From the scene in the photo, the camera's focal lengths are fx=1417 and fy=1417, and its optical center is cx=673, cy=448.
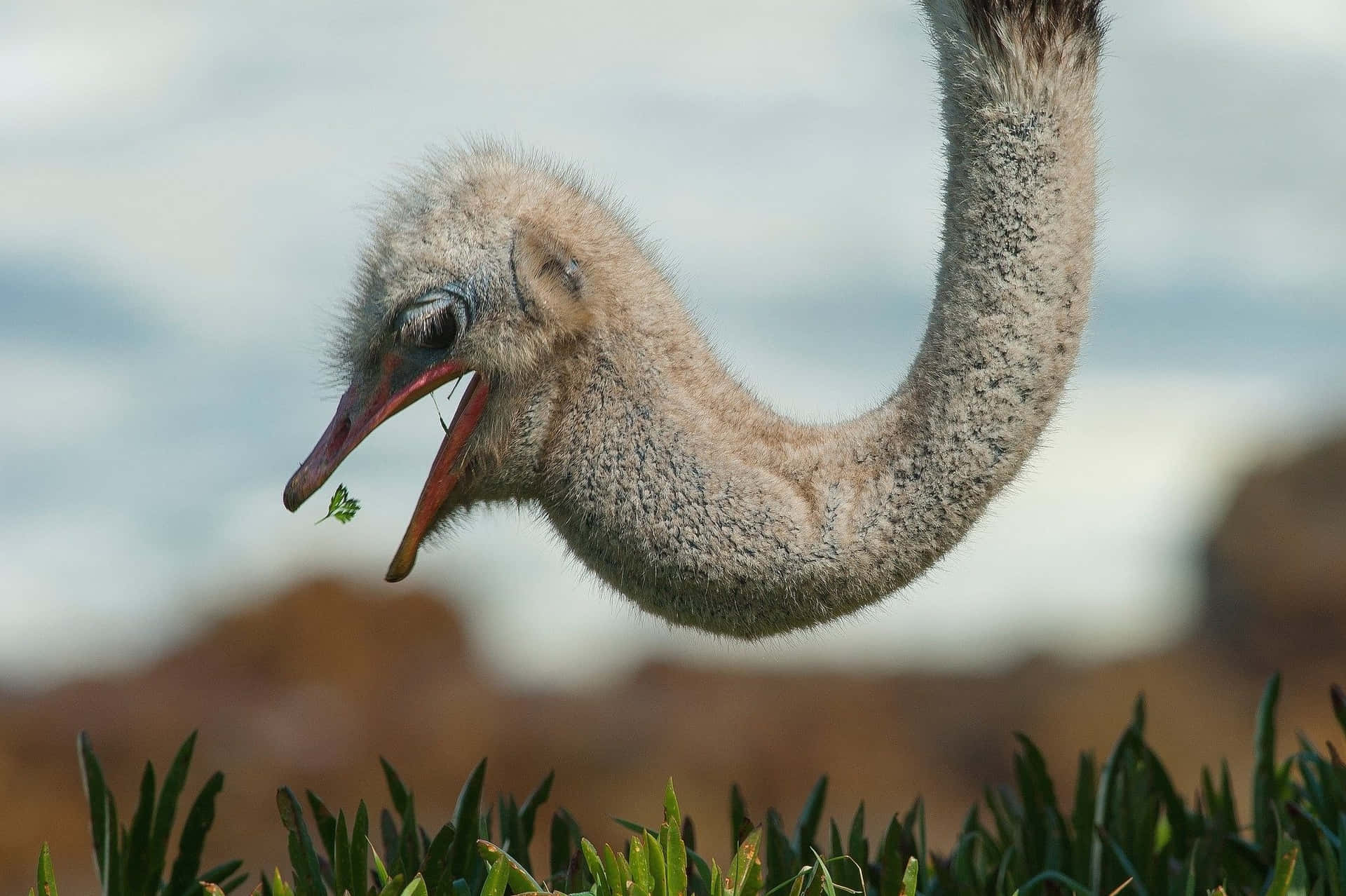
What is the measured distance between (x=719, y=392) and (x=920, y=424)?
0.46 meters

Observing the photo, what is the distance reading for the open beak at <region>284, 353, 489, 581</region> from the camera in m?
3.04

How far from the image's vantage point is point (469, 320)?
3033 mm

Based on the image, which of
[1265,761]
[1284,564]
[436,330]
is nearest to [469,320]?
[436,330]

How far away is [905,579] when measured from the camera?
3115 millimetres

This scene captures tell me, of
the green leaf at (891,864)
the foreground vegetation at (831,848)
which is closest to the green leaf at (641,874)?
the foreground vegetation at (831,848)

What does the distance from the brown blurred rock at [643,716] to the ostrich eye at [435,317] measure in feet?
43.9

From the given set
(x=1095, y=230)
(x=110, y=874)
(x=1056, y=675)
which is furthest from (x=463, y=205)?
(x=1056, y=675)

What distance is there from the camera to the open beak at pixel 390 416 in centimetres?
304

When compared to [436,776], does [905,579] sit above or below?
above

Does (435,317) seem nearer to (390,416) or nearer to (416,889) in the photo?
(390,416)

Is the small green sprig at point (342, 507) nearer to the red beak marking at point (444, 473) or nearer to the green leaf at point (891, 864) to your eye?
the red beak marking at point (444, 473)

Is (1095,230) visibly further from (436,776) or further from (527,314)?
(436,776)

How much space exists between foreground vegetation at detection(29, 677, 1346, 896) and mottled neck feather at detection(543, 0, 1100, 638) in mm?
543

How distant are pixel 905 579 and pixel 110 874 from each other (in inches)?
81.7
